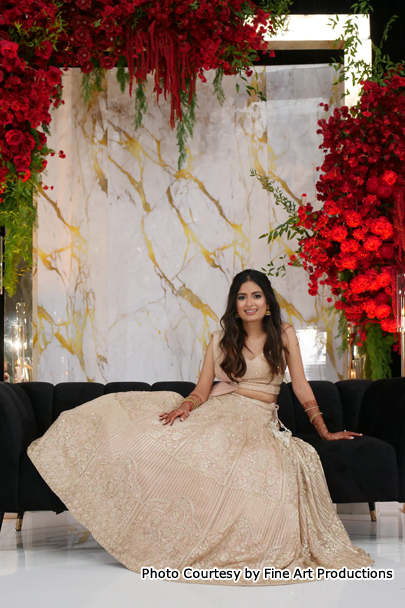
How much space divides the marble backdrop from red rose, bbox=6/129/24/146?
2.51 ft

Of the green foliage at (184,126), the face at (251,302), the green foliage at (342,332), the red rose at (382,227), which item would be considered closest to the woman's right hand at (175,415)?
the face at (251,302)

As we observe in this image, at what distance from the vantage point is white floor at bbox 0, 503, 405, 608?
2176 millimetres

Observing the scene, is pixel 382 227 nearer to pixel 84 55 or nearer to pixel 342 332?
pixel 342 332

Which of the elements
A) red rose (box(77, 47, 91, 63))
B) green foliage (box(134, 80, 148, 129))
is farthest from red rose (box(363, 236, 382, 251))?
red rose (box(77, 47, 91, 63))

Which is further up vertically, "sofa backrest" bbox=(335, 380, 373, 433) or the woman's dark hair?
the woman's dark hair

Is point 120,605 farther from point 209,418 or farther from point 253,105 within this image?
point 253,105

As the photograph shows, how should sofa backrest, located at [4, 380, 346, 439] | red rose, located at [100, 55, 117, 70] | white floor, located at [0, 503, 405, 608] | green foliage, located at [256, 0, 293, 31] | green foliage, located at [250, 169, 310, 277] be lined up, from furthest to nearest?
green foliage, located at [256, 0, 293, 31]
green foliage, located at [250, 169, 310, 277]
red rose, located at [100, 55, 117, 70]
sofa backrest, located at [4, 380, 346, 439]
white floor, located at [0, 503, 405, 608]

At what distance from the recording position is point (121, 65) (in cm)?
461

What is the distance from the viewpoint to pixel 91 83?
4828 millimetres

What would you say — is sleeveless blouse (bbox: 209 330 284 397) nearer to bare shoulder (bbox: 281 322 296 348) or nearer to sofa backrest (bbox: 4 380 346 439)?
bare shoulder (bbox: 281 322 296 348)

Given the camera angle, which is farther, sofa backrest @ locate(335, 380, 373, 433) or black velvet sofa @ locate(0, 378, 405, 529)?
sofa backrest @ locate(335, 380, 373, 433)

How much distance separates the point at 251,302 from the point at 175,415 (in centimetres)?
73

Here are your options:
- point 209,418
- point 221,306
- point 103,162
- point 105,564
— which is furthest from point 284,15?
point 105,564

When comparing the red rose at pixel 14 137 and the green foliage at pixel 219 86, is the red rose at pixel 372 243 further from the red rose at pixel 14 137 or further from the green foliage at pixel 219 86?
the red rose at pixel 14 137
